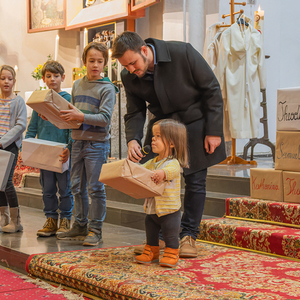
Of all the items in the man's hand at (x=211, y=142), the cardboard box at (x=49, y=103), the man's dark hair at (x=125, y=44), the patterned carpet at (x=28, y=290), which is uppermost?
the man's dark hair at (x=125, y=44)

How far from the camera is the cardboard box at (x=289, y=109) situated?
302 centimetres

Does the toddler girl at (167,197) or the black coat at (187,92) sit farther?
the black coat at (187,92)

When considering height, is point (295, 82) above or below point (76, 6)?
below

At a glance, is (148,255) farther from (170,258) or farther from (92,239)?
(92,239)

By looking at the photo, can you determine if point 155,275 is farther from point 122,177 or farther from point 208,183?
point 208,183

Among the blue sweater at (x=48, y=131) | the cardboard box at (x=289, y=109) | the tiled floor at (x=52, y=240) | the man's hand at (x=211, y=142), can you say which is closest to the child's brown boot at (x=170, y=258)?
the man's hand at (x=211, y=142)

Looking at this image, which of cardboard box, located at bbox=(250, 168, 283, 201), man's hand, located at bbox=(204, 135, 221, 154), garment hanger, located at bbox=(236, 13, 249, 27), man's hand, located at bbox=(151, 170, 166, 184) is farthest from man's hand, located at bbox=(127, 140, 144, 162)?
garment hanger, located at bbox=(236, 13, 249, 27)

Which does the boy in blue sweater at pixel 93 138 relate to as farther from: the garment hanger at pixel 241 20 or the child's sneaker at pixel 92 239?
the garment hanger at pixel 241 20

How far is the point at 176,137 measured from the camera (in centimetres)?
215

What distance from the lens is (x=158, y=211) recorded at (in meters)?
2.07

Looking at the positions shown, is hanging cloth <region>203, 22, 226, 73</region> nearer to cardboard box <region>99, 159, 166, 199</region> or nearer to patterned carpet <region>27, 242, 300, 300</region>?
patterned carpet <region>27, 242, 300, 300</region>

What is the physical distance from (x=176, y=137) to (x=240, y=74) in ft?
10.6

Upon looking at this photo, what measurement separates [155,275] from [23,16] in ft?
22.8

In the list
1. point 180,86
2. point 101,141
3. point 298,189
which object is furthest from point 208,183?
point 180,86
